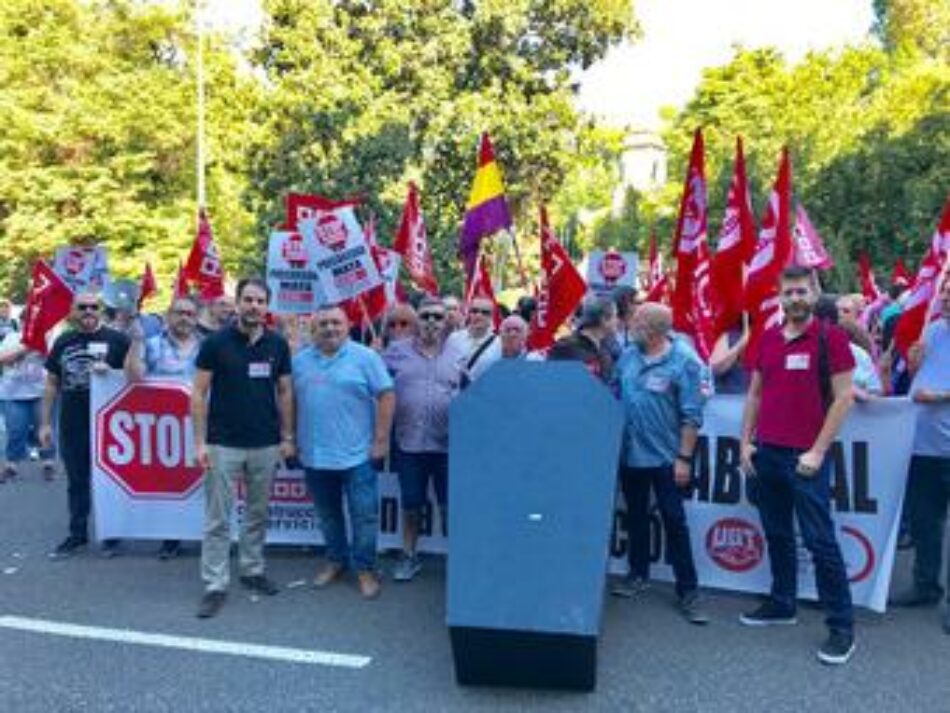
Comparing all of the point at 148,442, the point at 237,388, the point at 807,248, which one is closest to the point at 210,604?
the point at 237,388

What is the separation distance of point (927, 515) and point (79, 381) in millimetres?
5493

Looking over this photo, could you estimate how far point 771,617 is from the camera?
6062 mm

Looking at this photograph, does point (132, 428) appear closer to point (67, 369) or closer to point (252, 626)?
point (67, 369)

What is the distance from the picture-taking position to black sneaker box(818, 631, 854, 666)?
5.41 m

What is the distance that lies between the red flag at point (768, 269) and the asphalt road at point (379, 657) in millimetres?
1666

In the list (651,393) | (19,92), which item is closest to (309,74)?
(19,92)

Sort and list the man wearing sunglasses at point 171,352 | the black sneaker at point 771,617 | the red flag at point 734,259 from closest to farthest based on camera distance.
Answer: the black sneaker at point 771,617, the red flag at point 734,259, the man wearing sunglasses at point 171,352

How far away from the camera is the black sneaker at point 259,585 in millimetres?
6574

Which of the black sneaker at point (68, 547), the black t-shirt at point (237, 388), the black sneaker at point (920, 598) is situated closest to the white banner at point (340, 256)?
the black t-shirt at point (237, 388)

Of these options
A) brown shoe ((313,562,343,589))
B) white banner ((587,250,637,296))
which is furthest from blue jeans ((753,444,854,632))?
white banner ((587,250,637,296))

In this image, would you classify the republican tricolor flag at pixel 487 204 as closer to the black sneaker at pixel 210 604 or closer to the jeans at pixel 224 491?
the jeans at pixel 224 491

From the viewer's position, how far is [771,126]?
33875mm

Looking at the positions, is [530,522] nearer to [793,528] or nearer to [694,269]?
[793,528]

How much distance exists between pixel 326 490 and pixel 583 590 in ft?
7.58
